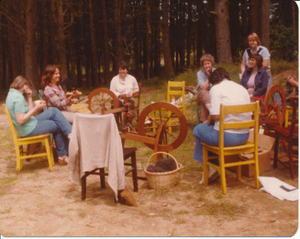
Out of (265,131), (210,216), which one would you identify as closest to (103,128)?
(210,216)

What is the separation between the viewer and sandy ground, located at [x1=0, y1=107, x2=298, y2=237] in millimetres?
3027

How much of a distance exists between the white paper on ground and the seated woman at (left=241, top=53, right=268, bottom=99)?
1.58 meters

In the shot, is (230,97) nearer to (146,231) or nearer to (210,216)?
(210,216)

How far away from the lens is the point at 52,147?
531 centimetres

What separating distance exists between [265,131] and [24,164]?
3.53 m

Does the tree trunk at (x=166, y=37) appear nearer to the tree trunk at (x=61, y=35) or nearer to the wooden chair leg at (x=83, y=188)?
the tree trunk at (x=61, y=35)

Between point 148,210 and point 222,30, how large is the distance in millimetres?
7871

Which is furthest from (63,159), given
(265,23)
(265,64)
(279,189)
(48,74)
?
(265,23)

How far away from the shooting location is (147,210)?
3514 mm

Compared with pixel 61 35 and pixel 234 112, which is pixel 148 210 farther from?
pixel 61 35

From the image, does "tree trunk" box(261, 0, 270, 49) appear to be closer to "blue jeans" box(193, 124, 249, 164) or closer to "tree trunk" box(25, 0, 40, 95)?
"blue jeans" box(193, 124, 249, 164)

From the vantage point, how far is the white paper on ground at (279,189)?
3.61 meters

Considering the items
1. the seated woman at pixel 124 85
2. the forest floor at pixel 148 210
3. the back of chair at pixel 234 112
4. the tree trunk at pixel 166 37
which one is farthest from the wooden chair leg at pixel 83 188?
the tree trunk at pixel 166 37

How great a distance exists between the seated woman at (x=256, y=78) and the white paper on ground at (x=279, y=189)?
1583 millimetres
